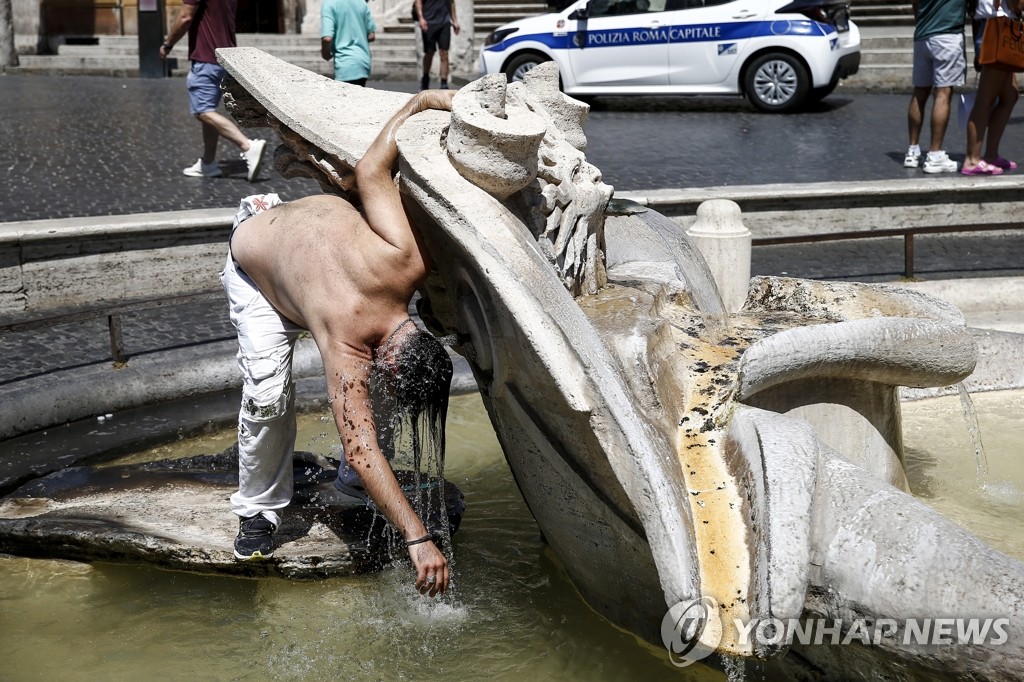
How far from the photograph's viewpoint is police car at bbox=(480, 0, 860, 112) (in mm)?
12312

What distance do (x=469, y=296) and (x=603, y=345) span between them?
15.7 inches

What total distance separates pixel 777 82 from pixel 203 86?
6505 mm

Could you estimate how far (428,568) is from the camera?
285 centimetres

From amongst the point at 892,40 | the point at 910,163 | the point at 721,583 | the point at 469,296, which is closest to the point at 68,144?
the point at 910,163

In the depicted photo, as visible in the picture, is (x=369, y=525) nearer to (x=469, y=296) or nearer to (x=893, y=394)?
(x=469, y=296)

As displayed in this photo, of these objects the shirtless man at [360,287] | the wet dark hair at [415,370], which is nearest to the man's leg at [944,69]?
the wet dark hair at [415,370]

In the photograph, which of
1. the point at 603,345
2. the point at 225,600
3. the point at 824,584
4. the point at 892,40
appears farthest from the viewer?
the point at 892,40

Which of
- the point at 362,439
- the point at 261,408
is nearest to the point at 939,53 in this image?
→ the point at 261,408

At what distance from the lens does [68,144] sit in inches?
384

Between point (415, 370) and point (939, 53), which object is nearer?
point (415, 370)

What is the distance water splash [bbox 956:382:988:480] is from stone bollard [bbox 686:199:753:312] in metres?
1.28

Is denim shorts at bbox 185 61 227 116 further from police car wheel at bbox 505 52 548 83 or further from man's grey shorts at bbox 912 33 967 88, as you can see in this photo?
police car wheel at bbox 505 52 548 83

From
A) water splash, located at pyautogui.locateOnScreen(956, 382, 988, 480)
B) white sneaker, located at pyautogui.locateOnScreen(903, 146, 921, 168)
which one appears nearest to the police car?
Result: white sneaker, located at pyautogui.locateOnScreen(903, 146, 921, 168)

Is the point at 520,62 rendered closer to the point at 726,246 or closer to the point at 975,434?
the point at 726,246
